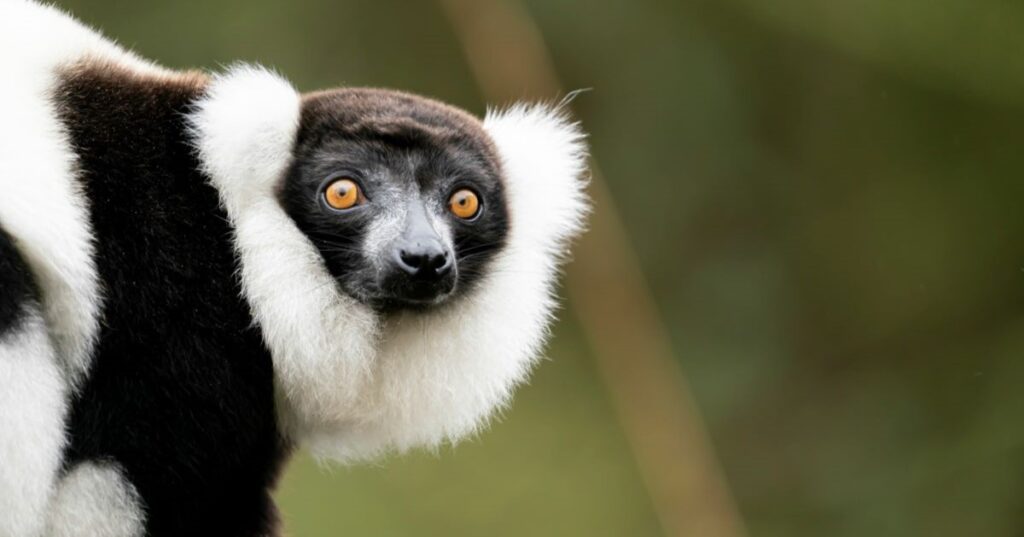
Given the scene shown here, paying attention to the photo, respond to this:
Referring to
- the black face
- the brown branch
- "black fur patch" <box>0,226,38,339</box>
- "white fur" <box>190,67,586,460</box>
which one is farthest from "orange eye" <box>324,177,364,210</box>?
the brown branch

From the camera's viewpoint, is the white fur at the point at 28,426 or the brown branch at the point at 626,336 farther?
the brown branch at the point at 626,336

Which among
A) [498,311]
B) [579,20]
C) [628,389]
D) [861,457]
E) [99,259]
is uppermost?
[579,20]

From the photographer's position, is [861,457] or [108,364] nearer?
[108,364]

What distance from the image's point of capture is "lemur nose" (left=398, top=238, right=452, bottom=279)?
12.4 ft

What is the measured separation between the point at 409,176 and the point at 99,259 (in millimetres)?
911

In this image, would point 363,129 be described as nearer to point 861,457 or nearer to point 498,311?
point 498,311

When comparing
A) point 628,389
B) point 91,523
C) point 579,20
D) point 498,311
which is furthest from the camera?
point 579,20

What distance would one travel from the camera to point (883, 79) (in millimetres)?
7809

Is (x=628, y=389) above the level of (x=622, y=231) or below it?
below

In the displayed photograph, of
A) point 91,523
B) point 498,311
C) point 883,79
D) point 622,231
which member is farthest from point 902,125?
point 91,523

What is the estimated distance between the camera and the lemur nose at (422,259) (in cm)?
378

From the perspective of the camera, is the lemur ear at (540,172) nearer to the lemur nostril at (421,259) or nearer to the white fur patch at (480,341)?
the white fur patch at (480,341)

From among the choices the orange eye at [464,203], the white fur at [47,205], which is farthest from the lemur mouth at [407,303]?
the white fur at [47,205]

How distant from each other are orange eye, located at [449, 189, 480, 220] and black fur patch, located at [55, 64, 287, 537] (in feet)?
2.27
